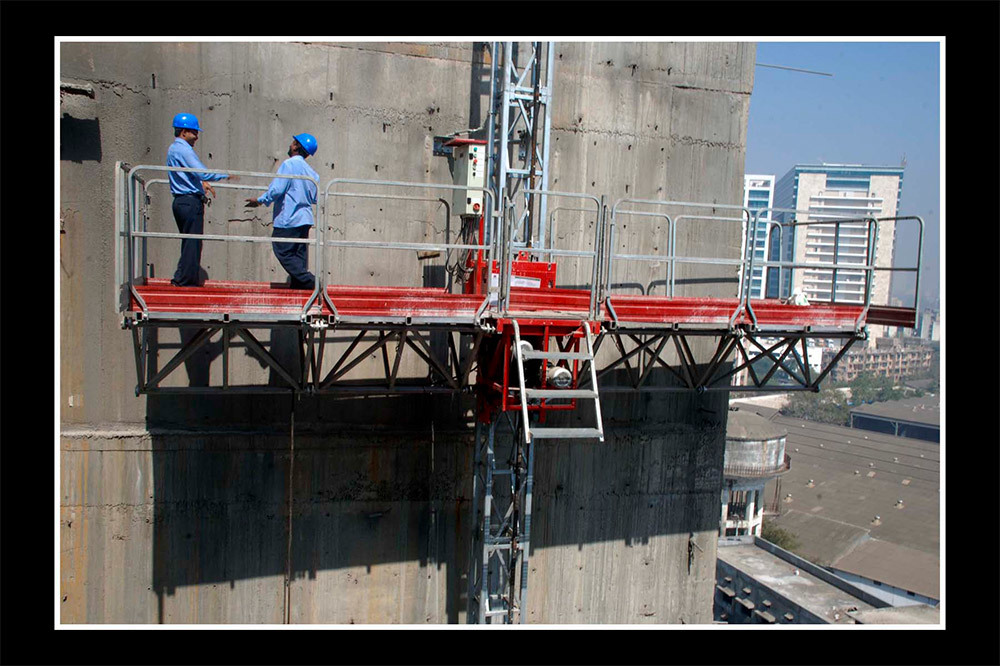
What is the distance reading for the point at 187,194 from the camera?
21.2ft

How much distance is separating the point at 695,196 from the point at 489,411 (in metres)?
4.05

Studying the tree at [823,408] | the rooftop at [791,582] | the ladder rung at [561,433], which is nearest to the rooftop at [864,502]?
the tree at [823,408]

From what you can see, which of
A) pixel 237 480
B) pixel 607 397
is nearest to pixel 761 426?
pixel 607 397

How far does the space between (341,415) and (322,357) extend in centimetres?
113

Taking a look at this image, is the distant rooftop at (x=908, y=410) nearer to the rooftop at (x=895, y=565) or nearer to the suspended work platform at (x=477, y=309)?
the rooftop at (x=895, y=565)

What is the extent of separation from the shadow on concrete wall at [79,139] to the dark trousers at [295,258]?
8.25 feet

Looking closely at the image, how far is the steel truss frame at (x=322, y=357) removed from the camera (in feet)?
21.1

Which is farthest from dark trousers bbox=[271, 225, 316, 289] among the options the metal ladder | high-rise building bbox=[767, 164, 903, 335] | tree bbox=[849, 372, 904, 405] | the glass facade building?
tree bbox=[849, 372, 904, 405]

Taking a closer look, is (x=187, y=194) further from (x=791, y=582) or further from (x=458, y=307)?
(x=791, y=582)

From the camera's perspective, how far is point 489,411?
7.61m

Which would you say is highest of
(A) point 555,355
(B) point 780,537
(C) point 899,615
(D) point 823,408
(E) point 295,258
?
(E) point 295,258

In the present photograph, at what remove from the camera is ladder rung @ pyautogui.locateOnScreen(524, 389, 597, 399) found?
20.4ft

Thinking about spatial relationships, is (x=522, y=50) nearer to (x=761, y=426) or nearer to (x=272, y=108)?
(x=272, y=108)

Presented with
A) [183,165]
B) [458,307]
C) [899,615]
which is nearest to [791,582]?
[899,615]
